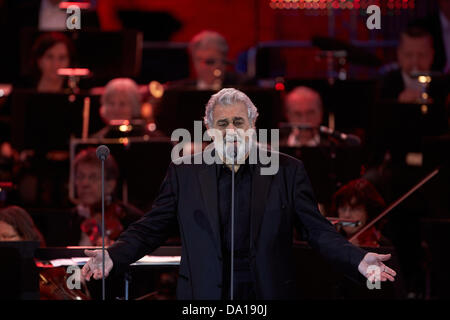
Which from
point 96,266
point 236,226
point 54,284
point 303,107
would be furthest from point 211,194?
point 303,107

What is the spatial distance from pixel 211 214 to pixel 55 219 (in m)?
2.29

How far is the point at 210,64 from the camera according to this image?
6156 millimetres

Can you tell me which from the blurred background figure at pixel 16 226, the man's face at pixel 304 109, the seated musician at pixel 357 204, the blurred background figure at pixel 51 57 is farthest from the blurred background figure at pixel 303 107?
the blurred background figure at pixel 16 226

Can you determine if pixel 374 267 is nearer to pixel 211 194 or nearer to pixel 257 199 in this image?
pixel 257 199

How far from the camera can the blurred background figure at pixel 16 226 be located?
4.10 m

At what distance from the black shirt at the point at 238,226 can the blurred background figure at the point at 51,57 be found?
3.38 metres

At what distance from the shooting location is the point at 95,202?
4.85 meters

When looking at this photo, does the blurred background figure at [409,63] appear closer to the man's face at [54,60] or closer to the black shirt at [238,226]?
the man's face at [54,60]

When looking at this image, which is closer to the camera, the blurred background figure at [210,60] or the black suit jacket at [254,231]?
the black suit jacket at [254,231]

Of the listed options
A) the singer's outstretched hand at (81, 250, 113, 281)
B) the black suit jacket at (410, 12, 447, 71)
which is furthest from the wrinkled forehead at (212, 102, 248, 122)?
the black suit jacket at (410, 12, 447, 71)

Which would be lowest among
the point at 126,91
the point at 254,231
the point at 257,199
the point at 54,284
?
the point at 54,284

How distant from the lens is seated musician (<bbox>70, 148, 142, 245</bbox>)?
460 cm

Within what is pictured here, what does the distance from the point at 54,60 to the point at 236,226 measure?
11.7 ft
